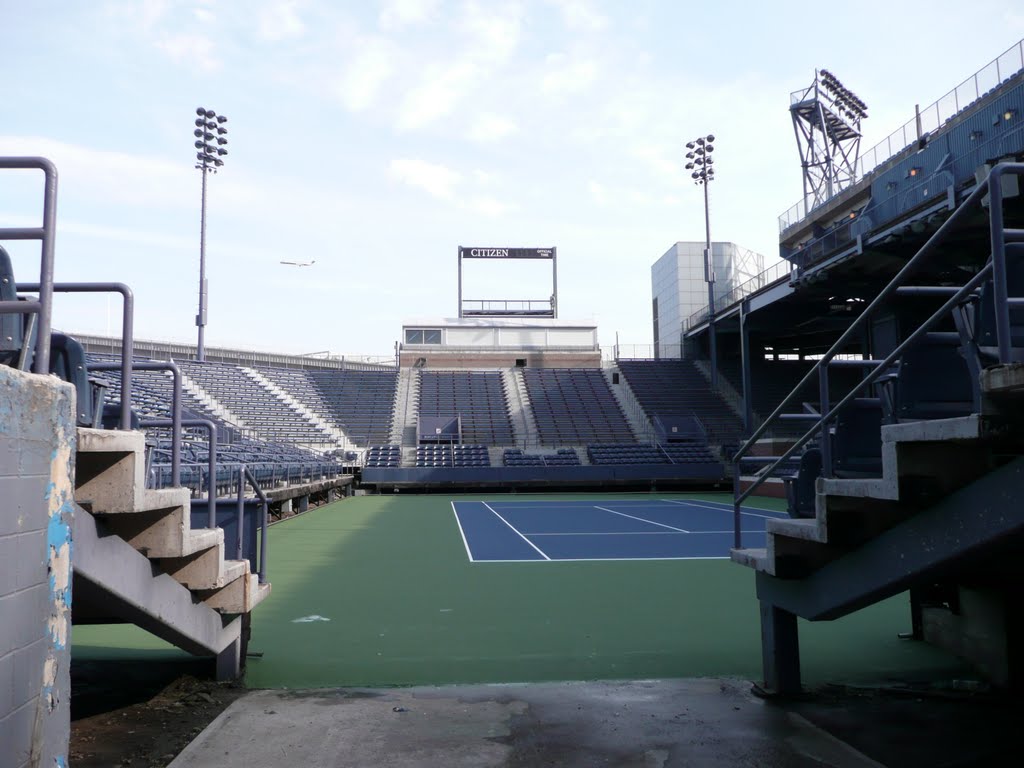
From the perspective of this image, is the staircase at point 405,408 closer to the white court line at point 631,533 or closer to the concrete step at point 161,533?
the white court line at point 631,533

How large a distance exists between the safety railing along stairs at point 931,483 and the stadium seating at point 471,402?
31.6 metres

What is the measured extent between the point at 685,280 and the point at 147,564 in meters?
50.5

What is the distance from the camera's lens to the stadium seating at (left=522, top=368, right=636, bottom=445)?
121 ft

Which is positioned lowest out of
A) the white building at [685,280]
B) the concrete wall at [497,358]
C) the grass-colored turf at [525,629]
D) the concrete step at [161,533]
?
the grass-colored turf at [525,629]

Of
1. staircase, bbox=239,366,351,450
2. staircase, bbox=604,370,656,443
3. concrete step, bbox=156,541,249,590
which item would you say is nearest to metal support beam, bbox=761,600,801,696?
concrete step, bbox=156,541,249,590

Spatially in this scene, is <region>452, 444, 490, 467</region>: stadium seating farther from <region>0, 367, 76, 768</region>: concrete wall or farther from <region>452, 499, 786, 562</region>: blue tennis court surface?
<region>0, 367, 76, 768</region>: concrete wall

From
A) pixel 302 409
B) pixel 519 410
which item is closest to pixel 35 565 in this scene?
pixel 302 409

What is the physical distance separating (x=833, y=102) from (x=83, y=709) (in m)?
47.2

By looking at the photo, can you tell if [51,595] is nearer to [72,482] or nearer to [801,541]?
[72,482]

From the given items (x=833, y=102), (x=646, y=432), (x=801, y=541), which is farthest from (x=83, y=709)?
(x=833, y=102)

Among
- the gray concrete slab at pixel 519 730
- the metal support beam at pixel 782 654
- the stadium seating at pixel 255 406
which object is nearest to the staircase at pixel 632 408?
the stadium seating at pixel 255 406

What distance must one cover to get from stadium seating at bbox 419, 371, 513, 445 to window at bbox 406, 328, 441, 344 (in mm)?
2971

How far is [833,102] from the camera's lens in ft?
145

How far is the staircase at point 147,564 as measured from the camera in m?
3.30
